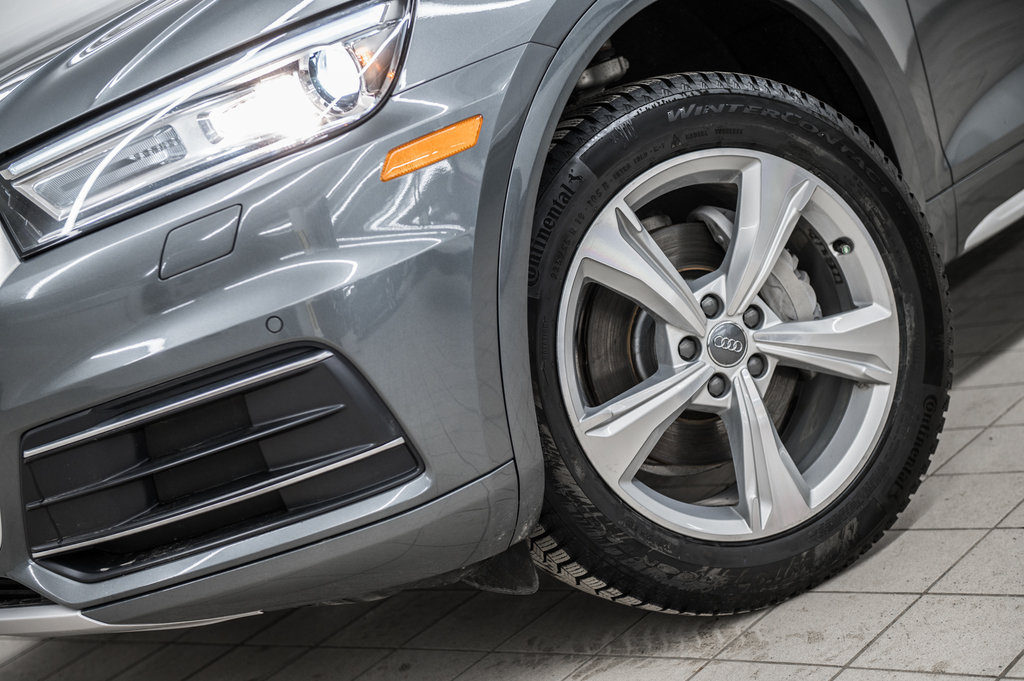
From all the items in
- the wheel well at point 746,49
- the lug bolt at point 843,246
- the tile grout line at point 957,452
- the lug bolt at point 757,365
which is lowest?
the tile grout line at point 957,452

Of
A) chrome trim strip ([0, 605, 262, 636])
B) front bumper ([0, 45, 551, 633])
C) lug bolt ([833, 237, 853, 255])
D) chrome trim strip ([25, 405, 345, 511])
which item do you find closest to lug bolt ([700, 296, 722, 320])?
lug bolt ([833, 237, 853, 255])

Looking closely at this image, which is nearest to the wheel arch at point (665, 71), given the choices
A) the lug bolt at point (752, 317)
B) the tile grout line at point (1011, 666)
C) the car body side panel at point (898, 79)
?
the car body side panel at point (898, 79)

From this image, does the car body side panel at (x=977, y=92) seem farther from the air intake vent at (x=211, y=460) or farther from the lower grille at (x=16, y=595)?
the lower grille at (x=16, y=595)

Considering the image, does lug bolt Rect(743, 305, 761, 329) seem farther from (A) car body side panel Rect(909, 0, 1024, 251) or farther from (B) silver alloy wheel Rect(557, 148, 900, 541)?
(A) car body side panel Rect(909, 0, 1024, 251)

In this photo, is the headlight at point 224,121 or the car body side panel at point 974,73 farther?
the car body side panel at point 974,73

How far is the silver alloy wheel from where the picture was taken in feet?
6.14

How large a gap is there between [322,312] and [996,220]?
174cm

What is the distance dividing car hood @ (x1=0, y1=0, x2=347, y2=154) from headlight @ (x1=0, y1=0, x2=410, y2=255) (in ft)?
0.09

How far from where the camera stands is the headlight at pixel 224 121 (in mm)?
1625

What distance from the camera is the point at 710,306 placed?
6.48ft

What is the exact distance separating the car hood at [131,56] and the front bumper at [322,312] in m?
0.19

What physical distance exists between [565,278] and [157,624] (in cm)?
88

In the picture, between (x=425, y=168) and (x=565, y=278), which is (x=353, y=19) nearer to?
(x=425, y=168)

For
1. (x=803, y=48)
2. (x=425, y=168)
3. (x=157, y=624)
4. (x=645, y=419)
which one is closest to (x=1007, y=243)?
(x=803, y=48)
